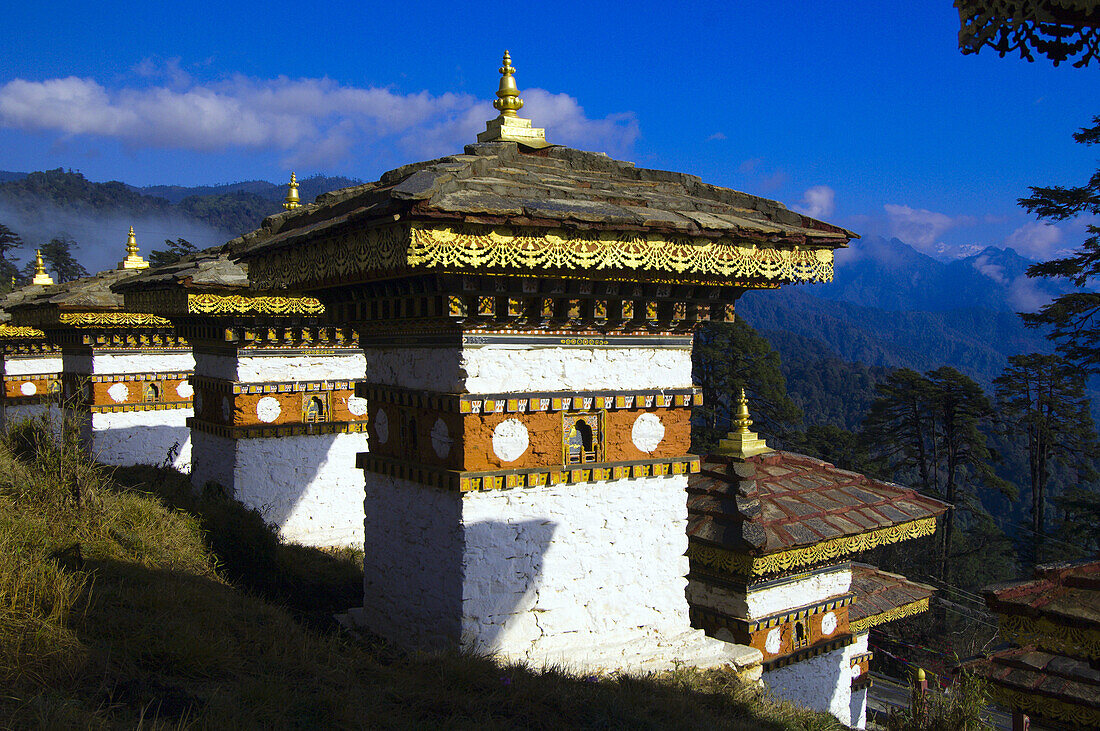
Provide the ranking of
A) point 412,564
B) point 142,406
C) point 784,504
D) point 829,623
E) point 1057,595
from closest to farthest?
point 1057,595, point 412,564, point 784,504, point 829,623, point 142,406

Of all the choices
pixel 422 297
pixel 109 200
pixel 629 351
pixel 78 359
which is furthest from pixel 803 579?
pixel 109 200

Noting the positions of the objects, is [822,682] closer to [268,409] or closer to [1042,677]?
[1042,677]

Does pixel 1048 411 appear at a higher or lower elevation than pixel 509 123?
lower

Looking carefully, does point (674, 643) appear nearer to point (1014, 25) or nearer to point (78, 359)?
point (1014, 25)

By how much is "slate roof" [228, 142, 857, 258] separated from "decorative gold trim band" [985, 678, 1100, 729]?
318cm

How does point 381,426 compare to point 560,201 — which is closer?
point 560,201

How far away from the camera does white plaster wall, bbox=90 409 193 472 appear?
1354cm

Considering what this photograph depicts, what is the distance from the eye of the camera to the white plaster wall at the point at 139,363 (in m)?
13.5

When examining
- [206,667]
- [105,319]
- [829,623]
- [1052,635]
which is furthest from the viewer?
[105,319]

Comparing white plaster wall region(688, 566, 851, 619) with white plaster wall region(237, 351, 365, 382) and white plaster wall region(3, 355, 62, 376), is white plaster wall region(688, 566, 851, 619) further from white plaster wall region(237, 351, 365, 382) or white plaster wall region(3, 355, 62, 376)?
white plaster wall region(3, 355, 62, 376)

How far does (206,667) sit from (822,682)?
5431 mm

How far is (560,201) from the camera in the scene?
16.1 feet

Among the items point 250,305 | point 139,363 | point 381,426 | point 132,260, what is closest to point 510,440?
point 381,426

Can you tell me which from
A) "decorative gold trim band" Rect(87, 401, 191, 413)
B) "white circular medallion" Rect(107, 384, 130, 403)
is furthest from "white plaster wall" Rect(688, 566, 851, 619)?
"white circular medallion" Rect(107, 384, 130, 403)
